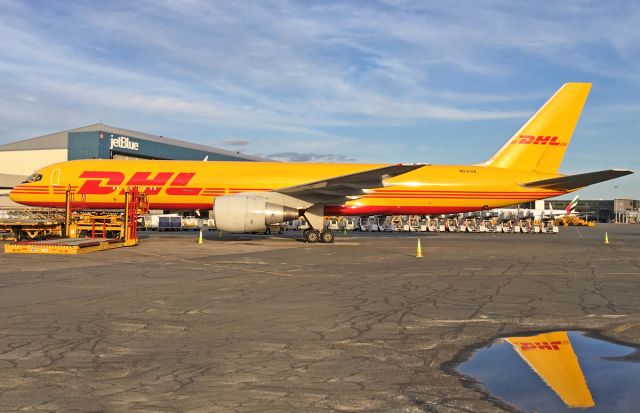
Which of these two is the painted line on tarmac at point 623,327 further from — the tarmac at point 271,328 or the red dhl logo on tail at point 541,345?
the red dhl logo on tail at point 541,345

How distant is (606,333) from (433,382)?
3.60m

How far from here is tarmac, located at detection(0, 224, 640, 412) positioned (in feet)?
15.5

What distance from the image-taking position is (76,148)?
61.2 meters

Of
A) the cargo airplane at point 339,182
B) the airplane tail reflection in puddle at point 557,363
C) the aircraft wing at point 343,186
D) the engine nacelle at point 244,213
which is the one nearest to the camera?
the airplane tail reflection in puddle at point 557,363

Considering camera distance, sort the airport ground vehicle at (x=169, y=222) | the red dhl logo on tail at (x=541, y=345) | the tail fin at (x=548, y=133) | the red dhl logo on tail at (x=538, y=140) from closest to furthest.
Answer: the red dhl logo on tail at (x=541, y=345) → the tail fin at (x=548, y=133) → the red dhl logo on tail at (x=538, y=140) → the airport ground vehicle at (x=169, y=222)

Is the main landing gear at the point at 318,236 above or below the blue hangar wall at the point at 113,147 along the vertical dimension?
below

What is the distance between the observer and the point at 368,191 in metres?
→ 28.0

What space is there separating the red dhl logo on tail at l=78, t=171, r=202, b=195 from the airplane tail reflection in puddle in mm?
22587

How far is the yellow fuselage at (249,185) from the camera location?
1084 inches

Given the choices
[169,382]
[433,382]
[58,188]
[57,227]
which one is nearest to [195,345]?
[169,382]

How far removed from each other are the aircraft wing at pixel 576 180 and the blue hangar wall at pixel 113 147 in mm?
47714

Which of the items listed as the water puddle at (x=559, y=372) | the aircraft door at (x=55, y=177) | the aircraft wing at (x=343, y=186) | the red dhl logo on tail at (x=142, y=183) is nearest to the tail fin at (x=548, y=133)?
the aircraft wing at (x=343, y=186)

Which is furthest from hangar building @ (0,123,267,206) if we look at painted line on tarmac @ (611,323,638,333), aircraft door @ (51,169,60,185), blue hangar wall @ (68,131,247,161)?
painted line on tarmac @ (611,323,638,333)

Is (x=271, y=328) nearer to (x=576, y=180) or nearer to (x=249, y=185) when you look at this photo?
(x=249, y=185)
